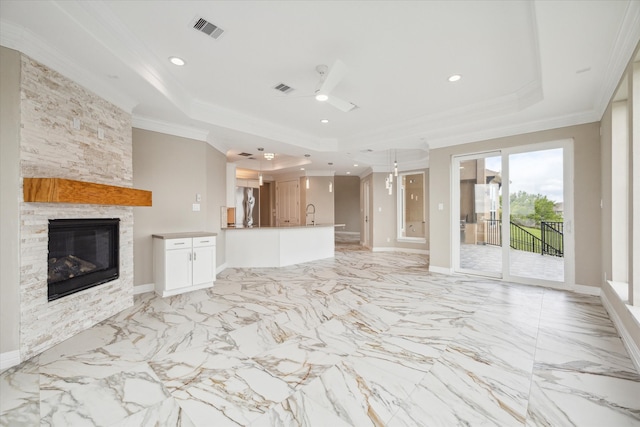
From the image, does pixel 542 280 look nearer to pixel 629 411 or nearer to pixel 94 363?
pixel 629 411

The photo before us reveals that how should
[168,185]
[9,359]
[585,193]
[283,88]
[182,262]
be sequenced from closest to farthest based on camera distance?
1. [9,359]
2. [283,88]
3. [585,193]
4. [182,262]
5. [168,185]

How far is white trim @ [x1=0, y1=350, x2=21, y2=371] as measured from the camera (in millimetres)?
2260

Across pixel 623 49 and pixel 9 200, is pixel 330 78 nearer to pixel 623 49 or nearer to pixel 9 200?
pixel 623 49

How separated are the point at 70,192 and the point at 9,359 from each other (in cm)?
147

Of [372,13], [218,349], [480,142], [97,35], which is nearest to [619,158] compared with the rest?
[480,142]

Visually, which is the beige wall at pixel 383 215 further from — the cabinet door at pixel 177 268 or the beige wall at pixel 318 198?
the cabinet door at pixel 177 268

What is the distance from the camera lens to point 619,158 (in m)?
3.34

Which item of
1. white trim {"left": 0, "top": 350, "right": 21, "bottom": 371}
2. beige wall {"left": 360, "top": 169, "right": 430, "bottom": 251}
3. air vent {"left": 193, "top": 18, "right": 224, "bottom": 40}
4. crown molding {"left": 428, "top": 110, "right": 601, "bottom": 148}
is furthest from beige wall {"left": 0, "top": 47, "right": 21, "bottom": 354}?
beige wall {"left": 360, "top": 169, "right": 430, "bottom": 251}

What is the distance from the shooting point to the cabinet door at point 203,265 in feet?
14.6

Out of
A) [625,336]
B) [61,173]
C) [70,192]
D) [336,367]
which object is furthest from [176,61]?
[625,336]

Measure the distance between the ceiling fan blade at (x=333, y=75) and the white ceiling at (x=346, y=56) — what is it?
9.3 inches

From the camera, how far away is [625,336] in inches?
103

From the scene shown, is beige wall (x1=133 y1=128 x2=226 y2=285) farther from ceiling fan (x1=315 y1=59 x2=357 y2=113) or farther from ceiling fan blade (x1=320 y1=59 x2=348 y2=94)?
ceiling fan blade (x1=320 y1=59 x2=348 y2=94)

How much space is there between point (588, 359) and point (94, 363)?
4.19m
